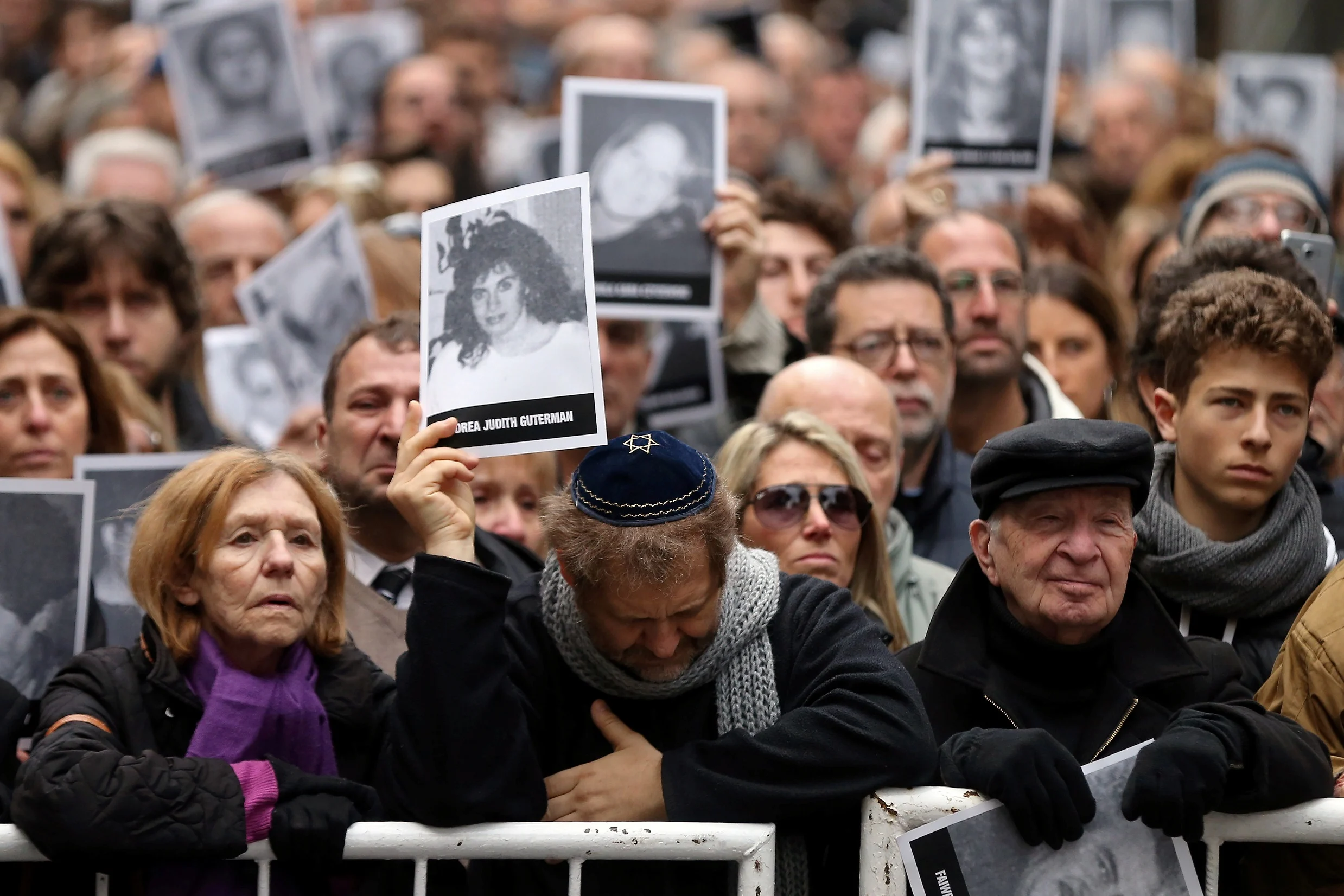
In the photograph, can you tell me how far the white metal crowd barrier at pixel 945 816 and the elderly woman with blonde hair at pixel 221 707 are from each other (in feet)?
3.01

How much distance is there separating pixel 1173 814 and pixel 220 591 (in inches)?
74.3

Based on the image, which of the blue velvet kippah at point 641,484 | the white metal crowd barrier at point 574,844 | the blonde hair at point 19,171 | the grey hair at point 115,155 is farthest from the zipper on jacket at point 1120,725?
the grey hair at point 115,155

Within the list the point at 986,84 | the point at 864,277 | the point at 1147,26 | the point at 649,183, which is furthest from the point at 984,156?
the point at 1147,26

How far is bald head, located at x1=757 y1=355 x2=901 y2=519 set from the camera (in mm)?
4867

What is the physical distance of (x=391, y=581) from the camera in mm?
4633

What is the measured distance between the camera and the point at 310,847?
3.20 meters

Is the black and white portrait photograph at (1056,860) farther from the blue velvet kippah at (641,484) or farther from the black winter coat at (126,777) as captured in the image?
the black winter coat at (126,777)

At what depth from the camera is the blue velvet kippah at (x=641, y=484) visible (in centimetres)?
333

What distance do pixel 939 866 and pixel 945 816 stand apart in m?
0.09

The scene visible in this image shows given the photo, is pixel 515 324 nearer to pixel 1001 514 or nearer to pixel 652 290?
pixel 1001 514

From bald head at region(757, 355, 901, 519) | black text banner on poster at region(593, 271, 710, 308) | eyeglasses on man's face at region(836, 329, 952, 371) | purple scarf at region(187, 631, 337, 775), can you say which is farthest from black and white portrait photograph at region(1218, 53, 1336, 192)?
purple scarf at region(187, 631, 337, 775)

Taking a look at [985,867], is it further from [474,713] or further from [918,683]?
[474,713]

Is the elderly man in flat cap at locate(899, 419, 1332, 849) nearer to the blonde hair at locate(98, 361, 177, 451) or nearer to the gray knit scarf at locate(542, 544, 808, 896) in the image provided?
the gray knit scarf at locate(542, 544, 808, 896)

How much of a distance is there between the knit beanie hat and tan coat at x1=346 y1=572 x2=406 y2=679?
2.81 meters
